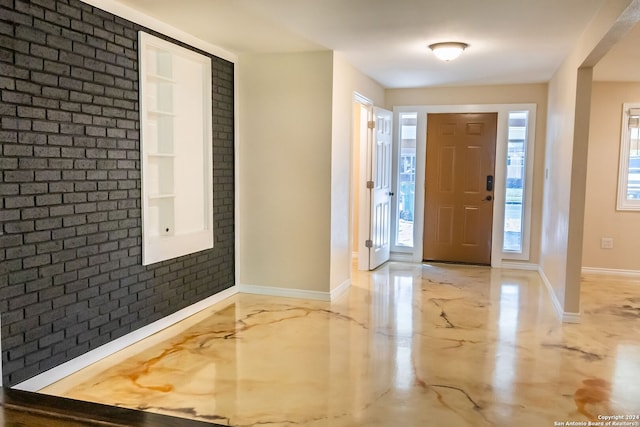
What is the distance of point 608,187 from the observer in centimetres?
592

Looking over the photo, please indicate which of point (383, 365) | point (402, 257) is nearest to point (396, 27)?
point (383, 365)

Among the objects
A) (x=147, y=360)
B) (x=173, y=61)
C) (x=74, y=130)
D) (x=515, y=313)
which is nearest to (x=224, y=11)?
(x=173, y=61)

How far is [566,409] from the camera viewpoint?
8.63 feet

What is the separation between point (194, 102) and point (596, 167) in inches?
183

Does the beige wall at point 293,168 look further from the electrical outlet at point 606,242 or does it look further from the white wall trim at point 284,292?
the electrical outlet at point 606,242

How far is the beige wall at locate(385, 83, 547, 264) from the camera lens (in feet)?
19.9

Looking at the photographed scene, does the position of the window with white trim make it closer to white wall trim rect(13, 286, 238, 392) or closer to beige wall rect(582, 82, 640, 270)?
beige wall rect(582, 82, 640, 270)

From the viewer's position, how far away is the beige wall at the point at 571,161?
3.57 meters

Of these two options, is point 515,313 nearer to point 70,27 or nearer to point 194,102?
point 194,102

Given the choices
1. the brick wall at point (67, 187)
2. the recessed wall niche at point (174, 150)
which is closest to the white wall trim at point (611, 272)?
the recessed wall niche at point (174, 150)

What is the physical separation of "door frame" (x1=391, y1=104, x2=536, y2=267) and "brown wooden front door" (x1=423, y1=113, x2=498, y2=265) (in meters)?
0.06

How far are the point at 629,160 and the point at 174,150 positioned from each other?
5.09 m

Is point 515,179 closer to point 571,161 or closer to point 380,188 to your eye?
point 380,188

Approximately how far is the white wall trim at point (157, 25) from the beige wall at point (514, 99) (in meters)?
2.74
